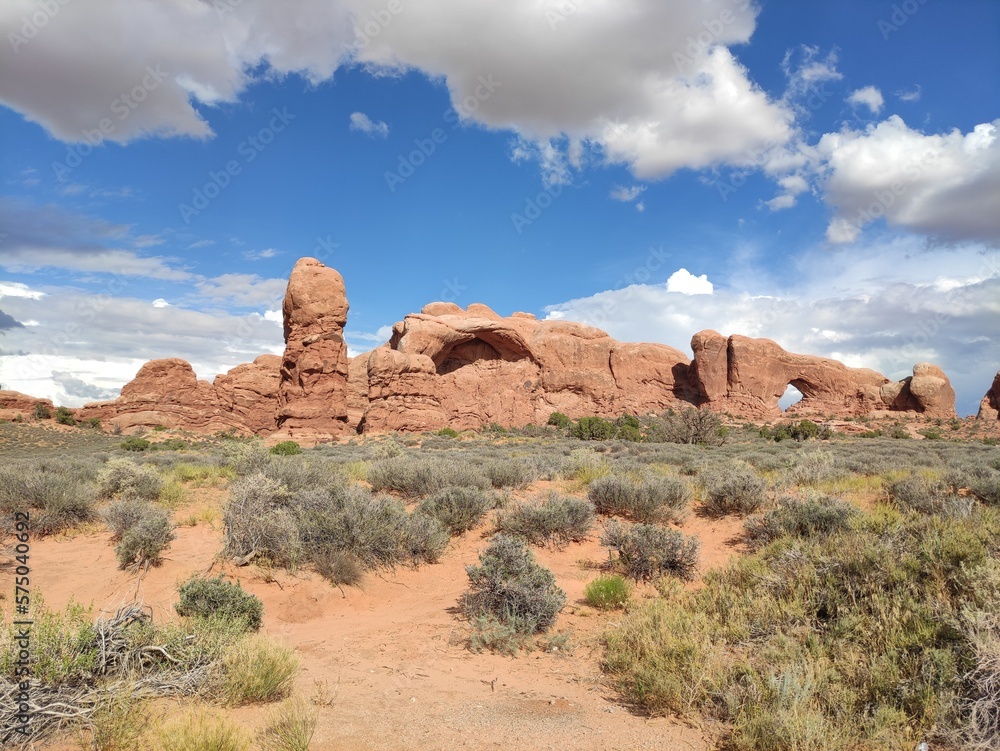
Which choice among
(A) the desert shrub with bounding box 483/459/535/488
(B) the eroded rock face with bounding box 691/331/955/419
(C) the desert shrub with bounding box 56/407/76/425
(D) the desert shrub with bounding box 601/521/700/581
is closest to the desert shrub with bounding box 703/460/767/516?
(D) the desert shrub with bounding box 601/521/700/581

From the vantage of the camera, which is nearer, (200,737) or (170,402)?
(200,737)

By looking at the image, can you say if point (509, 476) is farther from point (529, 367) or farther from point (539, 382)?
point (539, 382)

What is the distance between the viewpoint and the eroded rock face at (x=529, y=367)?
42.8m

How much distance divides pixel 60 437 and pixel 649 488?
39094mm

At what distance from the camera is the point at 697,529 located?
8.03 meters

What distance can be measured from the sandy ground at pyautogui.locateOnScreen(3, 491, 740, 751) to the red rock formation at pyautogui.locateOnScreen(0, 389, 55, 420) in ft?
151

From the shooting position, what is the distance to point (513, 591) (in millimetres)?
5207

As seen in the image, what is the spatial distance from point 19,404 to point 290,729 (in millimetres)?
55487

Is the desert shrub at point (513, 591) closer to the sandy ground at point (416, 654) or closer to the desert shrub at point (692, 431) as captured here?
the sandy ground at point (416, 654)

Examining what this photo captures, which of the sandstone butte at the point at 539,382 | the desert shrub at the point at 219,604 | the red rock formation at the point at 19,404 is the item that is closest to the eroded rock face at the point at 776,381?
the sandstone butte at the point at 539,382

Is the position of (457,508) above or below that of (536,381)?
below

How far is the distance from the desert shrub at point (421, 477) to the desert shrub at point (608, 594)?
12.9 feet

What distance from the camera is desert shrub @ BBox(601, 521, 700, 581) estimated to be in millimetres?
6141

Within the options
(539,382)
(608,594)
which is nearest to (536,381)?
(539,382)
